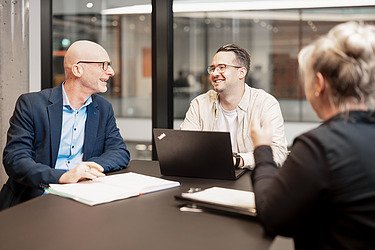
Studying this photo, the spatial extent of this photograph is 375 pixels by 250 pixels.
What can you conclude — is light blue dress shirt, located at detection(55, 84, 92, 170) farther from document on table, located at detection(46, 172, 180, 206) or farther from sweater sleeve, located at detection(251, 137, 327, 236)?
sweater sleeve, located at detection(251, 137, 327, 236)

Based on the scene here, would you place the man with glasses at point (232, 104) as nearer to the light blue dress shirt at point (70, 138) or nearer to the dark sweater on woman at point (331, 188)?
the light blue dress shirt at point (70, 138)

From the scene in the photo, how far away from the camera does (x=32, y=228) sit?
1356mm

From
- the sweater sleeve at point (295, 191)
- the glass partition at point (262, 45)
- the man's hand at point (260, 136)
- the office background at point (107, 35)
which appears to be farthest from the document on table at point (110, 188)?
the glass partition at point (262, 45)

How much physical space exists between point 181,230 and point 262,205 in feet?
0.92

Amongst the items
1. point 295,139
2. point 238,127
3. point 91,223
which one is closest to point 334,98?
point 295,139

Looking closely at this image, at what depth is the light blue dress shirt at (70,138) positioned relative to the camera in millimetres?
2396

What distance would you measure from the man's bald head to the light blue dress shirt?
158 mm

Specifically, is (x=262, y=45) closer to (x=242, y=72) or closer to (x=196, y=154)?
(x=242, y=72)

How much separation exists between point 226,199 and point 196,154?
0.44 meters

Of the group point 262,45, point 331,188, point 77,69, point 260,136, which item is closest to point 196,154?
point 260,136

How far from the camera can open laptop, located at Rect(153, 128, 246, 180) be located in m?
1.92

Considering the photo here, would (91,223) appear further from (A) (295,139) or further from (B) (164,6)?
(B) (164,6)

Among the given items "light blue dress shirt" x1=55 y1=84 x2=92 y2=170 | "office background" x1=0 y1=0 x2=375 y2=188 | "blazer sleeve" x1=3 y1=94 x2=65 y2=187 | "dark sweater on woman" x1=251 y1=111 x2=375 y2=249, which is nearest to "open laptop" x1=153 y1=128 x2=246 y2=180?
"blazer sleeve" x1=3 y1=94 x2=65 y2=187

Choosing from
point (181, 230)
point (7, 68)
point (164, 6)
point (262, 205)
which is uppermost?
point (164, 6)
